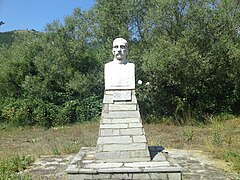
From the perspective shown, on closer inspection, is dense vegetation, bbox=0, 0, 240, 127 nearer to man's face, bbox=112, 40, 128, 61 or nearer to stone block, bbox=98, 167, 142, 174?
man's face, bbox=112, 40, 128, 61

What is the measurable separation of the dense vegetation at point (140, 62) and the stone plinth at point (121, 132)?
5.80 m

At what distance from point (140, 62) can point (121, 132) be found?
7084mm

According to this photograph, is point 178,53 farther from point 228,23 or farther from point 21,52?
point 21,52

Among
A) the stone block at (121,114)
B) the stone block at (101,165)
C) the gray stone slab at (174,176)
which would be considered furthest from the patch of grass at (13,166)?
the gray stone slab at (174,176)

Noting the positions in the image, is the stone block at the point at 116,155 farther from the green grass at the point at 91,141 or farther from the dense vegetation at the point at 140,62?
the dense vegetation at the point at 140,62

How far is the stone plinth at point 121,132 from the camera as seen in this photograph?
16.6 ft

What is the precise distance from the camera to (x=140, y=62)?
12.0m

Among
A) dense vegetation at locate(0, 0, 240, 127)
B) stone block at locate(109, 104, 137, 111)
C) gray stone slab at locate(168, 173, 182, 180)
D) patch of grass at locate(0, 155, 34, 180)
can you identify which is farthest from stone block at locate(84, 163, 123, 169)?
dense vegetation at locate(0, 0, 240, 127)

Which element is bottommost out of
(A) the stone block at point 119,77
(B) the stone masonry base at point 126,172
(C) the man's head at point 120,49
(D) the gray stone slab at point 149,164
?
(B) the stone masonry base at point 126,172

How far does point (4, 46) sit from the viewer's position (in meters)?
15.9

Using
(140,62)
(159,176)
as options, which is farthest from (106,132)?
(140,62)

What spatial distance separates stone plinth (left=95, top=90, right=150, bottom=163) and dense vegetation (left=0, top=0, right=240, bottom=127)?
228 inches

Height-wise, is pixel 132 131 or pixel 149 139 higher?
pixel 132 131

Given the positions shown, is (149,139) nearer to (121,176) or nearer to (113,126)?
(113,126)
